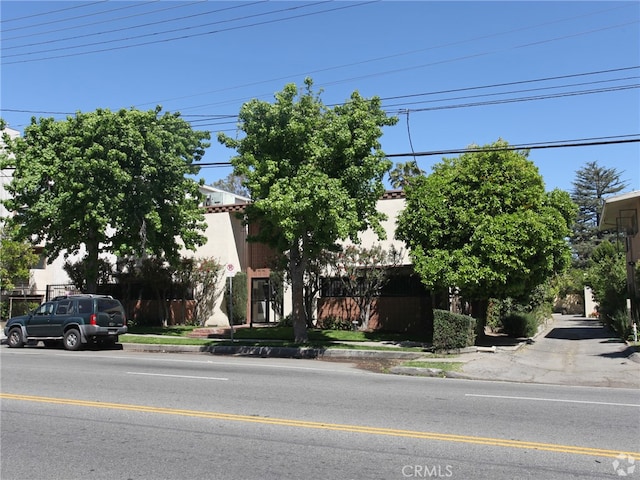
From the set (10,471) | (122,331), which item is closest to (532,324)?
(122,331)

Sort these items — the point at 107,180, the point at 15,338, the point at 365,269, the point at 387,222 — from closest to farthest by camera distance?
the point at 15,338, the point at 107,180, the point at 365,269, the point at 387,222

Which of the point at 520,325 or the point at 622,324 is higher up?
the point at 622,324

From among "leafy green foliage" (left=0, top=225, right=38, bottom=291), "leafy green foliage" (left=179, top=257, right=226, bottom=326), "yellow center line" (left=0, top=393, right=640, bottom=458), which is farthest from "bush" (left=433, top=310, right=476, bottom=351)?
"leafy green foliage" (left=0, top=225, right=38, bottom=291)

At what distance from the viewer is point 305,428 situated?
7391 millimetres

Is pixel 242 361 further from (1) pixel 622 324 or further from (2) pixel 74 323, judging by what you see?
(1) pixel 622 324

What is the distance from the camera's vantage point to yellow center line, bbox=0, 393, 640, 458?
21.1ft

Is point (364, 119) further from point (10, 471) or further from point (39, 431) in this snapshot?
point (10, 471)

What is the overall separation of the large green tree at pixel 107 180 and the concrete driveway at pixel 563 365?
13093 millimetres

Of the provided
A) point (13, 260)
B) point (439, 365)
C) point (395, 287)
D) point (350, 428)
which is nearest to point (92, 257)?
point (13, 260)

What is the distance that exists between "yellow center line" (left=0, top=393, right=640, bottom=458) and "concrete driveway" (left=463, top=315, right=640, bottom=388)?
267 inches

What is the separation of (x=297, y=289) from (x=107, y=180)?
8.22 m

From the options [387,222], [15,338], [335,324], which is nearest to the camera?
[15,338]

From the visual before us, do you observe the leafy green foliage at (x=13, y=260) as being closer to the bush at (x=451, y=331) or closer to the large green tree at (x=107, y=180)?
the large green tree at (x=107, y=180)

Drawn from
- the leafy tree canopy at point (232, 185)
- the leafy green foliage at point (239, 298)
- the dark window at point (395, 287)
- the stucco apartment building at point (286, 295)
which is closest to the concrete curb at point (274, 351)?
the stucco apartment building at point (286, 295)
